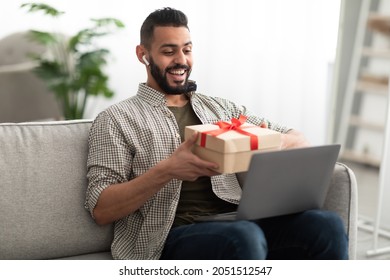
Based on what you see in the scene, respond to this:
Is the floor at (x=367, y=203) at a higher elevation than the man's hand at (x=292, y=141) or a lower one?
lower

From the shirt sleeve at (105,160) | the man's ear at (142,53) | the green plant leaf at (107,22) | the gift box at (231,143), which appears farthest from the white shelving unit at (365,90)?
the shirt sleeve at (105,160)

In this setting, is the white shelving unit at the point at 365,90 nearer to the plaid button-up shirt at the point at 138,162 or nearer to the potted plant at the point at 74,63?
the potted plant at the point at 74,63

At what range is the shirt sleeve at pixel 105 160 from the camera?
1787 millimetres

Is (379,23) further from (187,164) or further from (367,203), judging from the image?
(187,164)

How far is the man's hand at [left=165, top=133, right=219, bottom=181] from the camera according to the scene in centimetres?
164

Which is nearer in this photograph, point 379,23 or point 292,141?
point 292,141

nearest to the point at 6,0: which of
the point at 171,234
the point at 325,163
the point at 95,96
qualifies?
the point at 95,96

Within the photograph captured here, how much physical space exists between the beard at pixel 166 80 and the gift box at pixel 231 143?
292mm

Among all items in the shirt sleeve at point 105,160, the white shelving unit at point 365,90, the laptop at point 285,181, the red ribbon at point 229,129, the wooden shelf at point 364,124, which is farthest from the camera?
the wooden shelf at point 364,124

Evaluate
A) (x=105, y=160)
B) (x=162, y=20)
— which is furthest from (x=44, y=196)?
(x=162, y=20)

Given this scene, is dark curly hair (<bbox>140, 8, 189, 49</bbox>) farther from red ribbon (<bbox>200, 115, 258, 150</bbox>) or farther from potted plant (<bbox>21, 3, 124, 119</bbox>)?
potted plant (<bbox>21, 3, 124, 119</bbox>)

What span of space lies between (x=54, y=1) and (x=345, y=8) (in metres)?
1.61

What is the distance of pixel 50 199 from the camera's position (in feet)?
6.07

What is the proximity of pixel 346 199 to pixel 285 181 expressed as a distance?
0.35 metres
